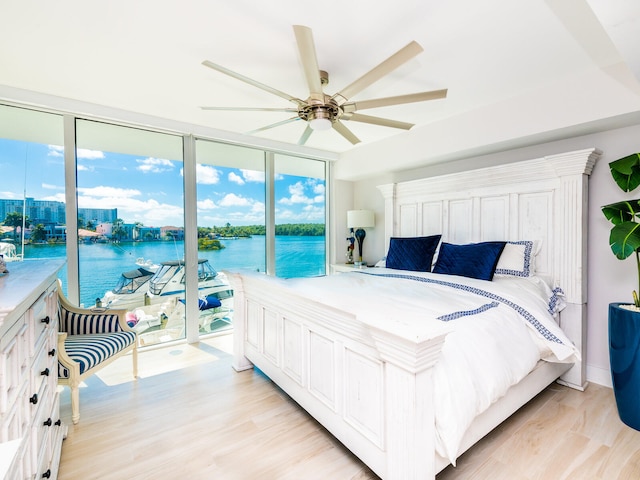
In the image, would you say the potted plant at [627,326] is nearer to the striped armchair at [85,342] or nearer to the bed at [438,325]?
the bed at [438,325]

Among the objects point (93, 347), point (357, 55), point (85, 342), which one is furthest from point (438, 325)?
point (85, 342)

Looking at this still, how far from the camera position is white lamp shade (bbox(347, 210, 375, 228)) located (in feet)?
14.9

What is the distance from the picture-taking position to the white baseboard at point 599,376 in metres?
2.56

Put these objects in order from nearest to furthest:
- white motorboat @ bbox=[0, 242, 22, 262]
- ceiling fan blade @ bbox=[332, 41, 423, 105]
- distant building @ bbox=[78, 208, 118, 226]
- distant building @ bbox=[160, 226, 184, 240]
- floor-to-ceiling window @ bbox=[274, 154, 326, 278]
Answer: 1. ceiling fan blade @ bbox=[332, 41, 423, 105]
2. white motorboat @ bbox=[0, 242, 22, 262]
3. distant building @ bbox=[78, 208, 118, 226]
4. distant building @ bbox=[160, 226, 184, 240]
5. floor-to-ceiling window @ bbox=[274, 154, 326, 278]

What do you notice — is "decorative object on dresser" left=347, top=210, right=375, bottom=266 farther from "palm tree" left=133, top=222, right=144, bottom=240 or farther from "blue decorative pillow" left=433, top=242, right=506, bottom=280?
"palm tree" left=133, top=222, right=144, bottom=240

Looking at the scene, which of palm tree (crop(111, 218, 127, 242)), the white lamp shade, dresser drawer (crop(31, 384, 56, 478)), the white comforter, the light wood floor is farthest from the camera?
the white lamp shade

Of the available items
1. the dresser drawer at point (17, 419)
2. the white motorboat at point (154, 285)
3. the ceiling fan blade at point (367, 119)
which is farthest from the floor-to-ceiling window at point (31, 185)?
the ceiling fan blade at point (367, 119)

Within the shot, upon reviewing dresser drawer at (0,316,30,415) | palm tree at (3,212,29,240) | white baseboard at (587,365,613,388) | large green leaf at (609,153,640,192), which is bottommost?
white baseboard at (587,365,613,388)

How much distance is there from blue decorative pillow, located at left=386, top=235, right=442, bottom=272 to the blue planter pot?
150cm

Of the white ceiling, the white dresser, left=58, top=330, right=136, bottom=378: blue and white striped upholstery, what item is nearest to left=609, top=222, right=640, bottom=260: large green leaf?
the white ceiling

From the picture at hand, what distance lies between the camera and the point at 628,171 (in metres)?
2.15

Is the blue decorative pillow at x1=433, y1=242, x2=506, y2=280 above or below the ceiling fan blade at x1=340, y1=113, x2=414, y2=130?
below

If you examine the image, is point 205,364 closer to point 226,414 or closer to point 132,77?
point 226,414

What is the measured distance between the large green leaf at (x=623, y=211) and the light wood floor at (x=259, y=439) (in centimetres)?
138
